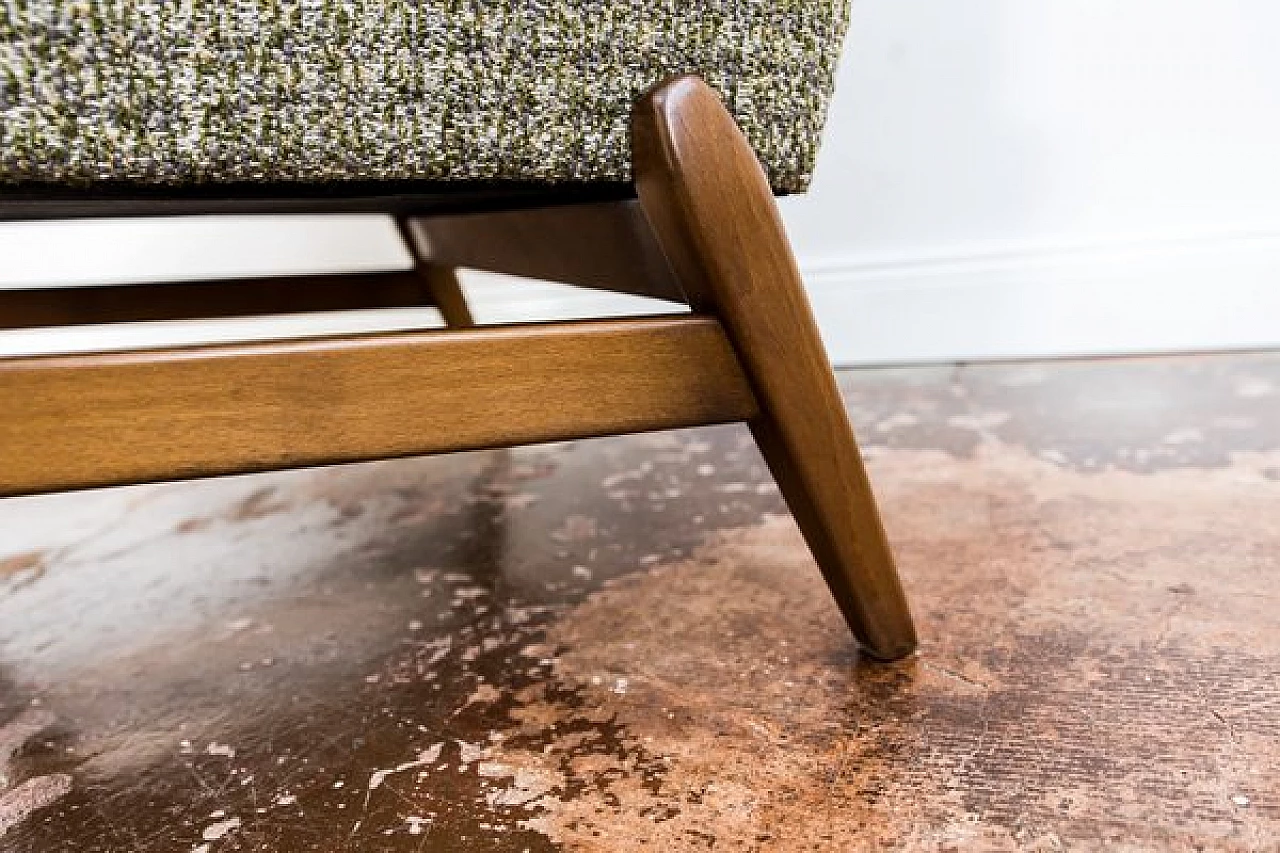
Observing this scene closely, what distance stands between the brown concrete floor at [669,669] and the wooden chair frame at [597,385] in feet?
0.32

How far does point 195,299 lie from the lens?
0.90 meters

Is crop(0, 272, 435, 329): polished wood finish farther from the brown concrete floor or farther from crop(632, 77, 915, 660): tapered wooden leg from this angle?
crop(632, 77, 915, 660): tapered wooden leg

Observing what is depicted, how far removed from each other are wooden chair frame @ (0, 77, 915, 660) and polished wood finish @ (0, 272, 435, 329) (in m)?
0.46

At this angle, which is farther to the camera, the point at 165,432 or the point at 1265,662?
the point at 1265,662

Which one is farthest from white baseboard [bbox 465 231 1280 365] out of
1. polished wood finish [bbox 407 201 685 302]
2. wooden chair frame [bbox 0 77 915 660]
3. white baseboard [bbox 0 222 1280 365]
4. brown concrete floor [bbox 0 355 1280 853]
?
wooden chair frame [bbox 0 77 915 660]

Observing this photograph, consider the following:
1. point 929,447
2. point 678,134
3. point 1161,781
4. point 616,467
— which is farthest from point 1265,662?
point 616,467

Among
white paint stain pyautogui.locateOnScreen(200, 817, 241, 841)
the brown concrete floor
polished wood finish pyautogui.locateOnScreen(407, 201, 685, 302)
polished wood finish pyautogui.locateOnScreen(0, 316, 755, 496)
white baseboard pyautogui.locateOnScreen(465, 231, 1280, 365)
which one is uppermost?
polished wood finish pyautogui.locateOnScreen(0, 316, 755, 496)

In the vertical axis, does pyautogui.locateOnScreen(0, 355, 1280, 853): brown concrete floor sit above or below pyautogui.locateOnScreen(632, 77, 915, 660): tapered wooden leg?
below

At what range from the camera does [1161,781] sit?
0.41 metres

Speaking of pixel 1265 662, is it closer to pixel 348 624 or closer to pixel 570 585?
pixel 570 585

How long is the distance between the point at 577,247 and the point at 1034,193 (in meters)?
0.97

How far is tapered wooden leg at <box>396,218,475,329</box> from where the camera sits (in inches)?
40.1

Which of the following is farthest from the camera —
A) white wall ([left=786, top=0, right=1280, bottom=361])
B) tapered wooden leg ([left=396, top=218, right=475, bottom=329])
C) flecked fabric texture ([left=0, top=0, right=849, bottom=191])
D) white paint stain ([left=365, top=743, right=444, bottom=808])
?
white wall ([left=786, top=0, right=1280, bottom=361])

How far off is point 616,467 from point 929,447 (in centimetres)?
33
